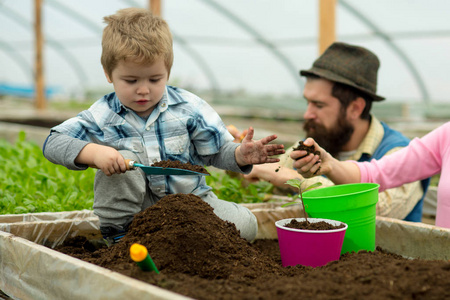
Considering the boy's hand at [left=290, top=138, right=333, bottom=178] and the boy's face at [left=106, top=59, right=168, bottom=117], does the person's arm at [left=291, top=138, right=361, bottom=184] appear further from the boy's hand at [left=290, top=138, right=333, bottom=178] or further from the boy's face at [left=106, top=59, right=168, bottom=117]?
the boy's face at [left=106, top=59, right=168, bottom=117]

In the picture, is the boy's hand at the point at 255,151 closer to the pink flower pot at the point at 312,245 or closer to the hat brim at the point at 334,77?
the pink flower pot at the point at 312,245

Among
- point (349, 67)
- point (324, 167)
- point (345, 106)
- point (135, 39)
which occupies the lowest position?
point (324, 167)

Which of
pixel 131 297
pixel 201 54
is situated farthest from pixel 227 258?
pixel 201 54

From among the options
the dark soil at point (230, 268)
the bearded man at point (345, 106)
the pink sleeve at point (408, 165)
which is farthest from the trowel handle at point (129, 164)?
the bearded man at point (345, 106)

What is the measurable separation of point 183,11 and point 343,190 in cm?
994

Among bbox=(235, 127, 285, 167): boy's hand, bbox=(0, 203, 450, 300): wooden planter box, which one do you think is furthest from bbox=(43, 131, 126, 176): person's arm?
bbox=(235, 127, 285, 167): boy's hand

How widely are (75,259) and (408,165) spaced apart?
165cm

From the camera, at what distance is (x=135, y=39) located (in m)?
1.87

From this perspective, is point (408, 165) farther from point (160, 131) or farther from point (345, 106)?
point (160, 131)

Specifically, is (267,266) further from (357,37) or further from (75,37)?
(75,37)

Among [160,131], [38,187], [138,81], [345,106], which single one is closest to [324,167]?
[160,131]

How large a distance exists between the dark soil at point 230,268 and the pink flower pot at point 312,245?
55mm

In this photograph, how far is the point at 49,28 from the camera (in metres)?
15.1

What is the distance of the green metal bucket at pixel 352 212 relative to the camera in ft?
6.20
